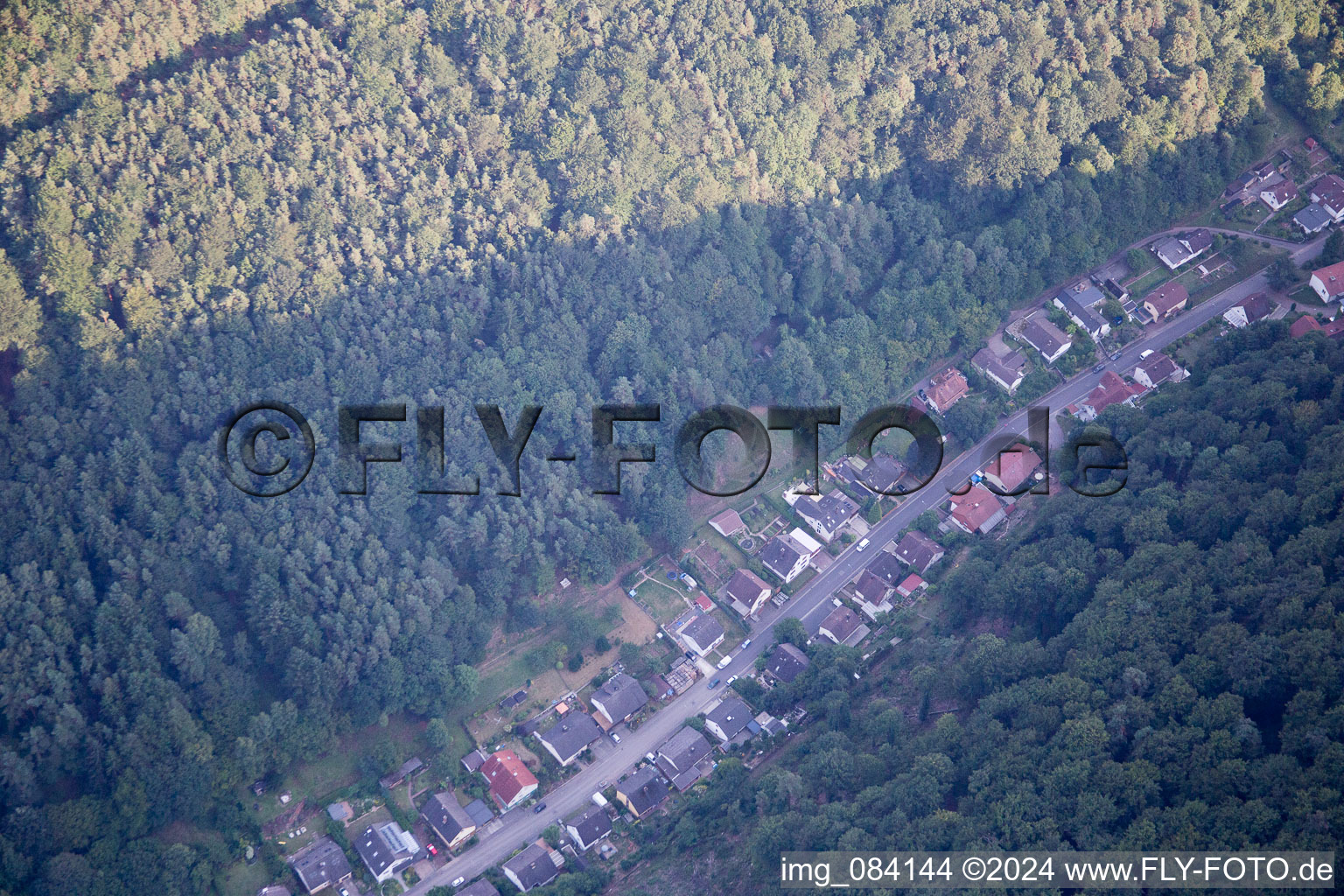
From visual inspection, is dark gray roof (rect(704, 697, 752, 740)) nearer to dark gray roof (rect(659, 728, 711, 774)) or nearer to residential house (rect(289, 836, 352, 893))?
dark gray roof (rect(659, 728, 711, 774))

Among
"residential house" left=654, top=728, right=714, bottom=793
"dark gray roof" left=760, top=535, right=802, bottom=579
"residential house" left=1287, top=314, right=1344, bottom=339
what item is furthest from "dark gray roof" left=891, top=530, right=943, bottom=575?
"residential house" left=1287, top=314, right=1344, bottom=339

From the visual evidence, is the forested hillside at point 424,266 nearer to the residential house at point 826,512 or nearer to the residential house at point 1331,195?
the residential house at point 1331,195

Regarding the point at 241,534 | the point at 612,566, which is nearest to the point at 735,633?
the point at 612,566

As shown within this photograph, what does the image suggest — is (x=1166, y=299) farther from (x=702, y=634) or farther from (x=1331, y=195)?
(x=702, y=634)

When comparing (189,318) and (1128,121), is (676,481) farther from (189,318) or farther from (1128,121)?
(1128,121)

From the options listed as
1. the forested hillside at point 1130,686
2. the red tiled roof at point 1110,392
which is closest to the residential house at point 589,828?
the forested hillside at point 1130,686

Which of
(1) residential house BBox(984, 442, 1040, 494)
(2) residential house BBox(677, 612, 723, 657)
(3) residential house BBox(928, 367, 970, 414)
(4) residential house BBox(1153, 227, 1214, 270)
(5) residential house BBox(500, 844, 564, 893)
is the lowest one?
(5) residential house BBox(500, 844, 564, 893)
